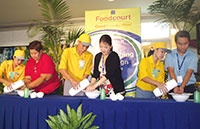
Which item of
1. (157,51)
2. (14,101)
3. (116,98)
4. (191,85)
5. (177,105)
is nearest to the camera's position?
(177,105)

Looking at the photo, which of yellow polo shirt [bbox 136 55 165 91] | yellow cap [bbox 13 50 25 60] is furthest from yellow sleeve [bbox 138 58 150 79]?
yellow cap [bbox 13 50 25 60]

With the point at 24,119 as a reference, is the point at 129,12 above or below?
above

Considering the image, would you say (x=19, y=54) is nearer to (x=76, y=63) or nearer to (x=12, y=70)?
(x=12, y=70)

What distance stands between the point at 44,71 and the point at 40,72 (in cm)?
9

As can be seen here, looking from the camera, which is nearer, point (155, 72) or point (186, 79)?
point (186, 79)

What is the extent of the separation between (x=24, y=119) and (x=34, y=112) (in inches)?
4.6

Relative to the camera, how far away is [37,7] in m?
5.29

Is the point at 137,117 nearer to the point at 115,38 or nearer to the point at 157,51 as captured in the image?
the point at 157,51

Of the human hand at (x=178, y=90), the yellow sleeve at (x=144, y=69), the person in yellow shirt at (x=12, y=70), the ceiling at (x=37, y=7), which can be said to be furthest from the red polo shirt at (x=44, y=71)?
the ceiling at (x=37, y=7)

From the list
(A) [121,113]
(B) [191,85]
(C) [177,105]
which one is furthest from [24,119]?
(B) [191,85]

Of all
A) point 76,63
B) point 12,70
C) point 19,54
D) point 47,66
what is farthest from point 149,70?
point 12,70

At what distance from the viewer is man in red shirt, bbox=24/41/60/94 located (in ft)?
6.97

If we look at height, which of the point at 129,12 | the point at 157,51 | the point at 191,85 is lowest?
the point at 191,85

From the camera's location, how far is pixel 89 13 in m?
3.20
